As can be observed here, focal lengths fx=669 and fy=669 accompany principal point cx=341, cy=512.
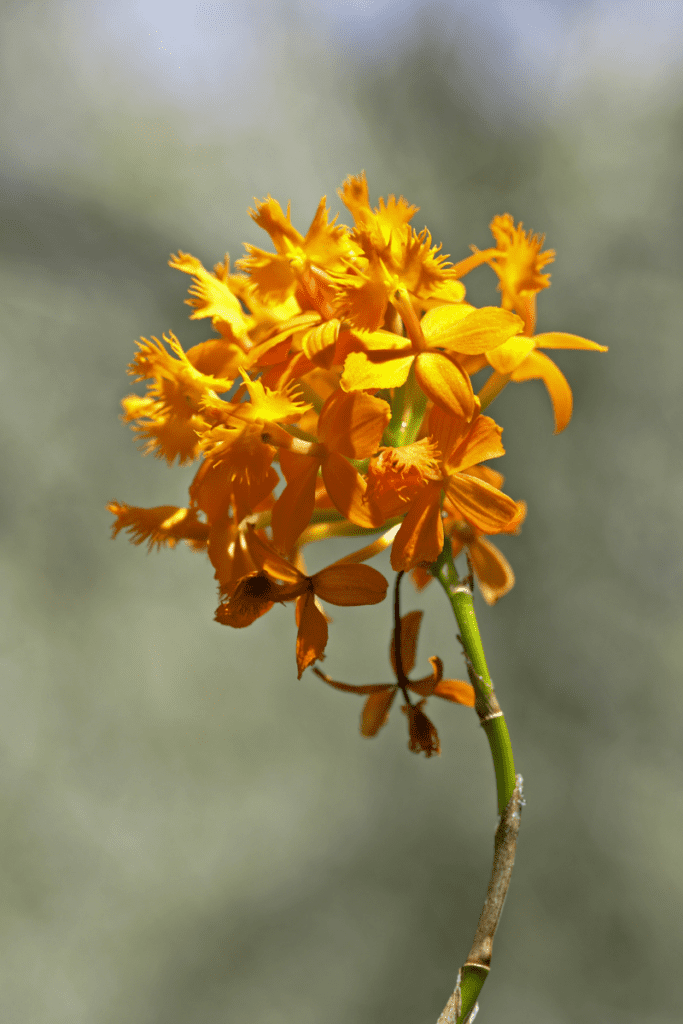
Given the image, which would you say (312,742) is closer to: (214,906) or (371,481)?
(214,906)

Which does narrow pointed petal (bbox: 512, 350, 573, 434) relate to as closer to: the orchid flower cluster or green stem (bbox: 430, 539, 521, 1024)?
the orchid flower cluster

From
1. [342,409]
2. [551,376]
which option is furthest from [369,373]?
[551,376]

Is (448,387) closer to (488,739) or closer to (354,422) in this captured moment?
(354,422)

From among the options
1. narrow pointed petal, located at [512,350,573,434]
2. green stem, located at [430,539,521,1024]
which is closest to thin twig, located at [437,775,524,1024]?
green stem, located at [430,539,521,1024]

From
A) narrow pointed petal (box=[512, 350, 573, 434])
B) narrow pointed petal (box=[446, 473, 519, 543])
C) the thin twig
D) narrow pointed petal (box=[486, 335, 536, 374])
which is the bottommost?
the thin twig

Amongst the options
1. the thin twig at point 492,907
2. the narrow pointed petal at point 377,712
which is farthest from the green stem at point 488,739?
the narrow pointed petal at point 377,712

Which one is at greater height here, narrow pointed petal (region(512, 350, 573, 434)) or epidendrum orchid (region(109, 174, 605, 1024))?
narrow pointed petal (region(512, 350, 573, 434))

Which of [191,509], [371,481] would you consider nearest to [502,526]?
[371,481]
